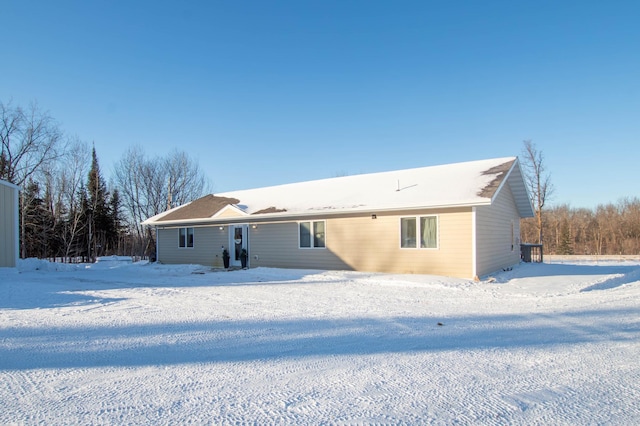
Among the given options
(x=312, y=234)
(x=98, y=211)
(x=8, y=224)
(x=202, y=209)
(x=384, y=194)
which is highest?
(x=98, y=211)

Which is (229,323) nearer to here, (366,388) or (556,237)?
(366,388)

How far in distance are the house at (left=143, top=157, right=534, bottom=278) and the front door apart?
0.15 ft

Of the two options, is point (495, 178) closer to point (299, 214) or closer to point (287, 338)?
point (299, 214)

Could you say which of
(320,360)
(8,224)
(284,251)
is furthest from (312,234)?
(8,224)

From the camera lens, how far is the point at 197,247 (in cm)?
1958

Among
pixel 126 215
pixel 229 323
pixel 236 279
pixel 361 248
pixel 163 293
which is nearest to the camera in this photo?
pixel 229 323

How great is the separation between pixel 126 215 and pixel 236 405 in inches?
1471

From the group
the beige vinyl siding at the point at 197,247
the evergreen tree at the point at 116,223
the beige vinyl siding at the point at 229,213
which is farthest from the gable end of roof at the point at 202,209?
the evergreen tree at the point at 116,223

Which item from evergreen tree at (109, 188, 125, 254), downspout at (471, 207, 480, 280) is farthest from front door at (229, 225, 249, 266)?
evergreen tree at (109, 188, 125, 254)

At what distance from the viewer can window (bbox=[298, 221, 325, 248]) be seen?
15955 mm

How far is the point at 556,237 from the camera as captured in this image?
124 ft

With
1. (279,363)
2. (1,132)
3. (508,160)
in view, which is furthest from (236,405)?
(1,132)

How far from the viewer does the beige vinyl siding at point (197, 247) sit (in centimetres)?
1869

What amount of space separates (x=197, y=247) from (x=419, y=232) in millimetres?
11204
